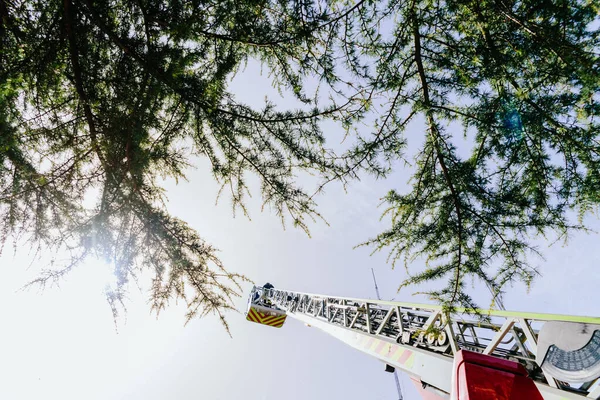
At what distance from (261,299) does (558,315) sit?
12676 mm

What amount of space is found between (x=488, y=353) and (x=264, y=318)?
11181mm

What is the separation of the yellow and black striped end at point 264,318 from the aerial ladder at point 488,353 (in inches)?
261

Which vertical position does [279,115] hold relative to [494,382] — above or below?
above

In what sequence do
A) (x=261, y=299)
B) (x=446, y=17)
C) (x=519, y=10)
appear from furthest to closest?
1. (x=261, y=299)
2. (x=446, y=17)
3. (x=519, y=10)

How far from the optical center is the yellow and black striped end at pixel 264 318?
12852mm

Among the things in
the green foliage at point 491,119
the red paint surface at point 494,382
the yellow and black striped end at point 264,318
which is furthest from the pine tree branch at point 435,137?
the yellow and black striped end at point 264,318

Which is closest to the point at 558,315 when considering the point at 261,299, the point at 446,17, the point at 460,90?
the point at 460,90

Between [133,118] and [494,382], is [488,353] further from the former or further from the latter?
[133,118]

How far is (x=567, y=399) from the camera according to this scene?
2010mm

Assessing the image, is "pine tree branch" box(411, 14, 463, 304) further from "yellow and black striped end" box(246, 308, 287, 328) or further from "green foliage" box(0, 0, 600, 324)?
"yellow and black striped end" box(246, 308, 287, 328)

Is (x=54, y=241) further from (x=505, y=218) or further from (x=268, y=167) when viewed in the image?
(x=505, y=218)

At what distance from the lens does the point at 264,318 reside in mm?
13102

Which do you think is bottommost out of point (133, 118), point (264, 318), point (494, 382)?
point (264, 318)

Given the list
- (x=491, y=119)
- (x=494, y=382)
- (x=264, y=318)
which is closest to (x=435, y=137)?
(x=491, y=119)
